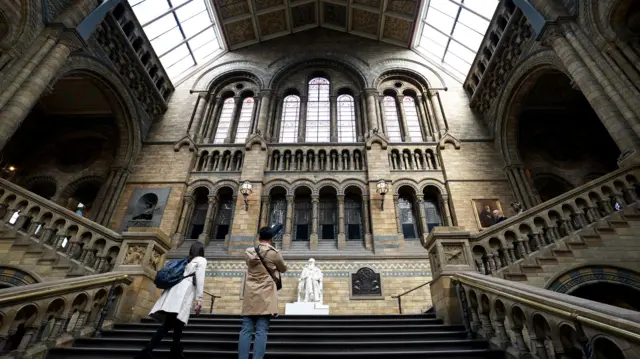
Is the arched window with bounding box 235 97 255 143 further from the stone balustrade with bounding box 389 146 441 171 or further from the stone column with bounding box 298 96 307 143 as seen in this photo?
the stone balustrade with bounding box 389 146 441 171

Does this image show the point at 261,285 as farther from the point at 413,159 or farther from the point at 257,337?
the point at 413,159

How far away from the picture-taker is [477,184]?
12820mm

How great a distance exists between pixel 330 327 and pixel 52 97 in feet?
58.4

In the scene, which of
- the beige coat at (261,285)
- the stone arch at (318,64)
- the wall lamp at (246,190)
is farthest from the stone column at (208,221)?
the beige coat at (261,285)

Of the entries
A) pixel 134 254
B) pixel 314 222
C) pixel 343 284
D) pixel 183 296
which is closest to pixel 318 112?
pixel 314 222

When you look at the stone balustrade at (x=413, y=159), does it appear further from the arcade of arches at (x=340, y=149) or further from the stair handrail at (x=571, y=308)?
the stair handrail at (x=571, y=308)

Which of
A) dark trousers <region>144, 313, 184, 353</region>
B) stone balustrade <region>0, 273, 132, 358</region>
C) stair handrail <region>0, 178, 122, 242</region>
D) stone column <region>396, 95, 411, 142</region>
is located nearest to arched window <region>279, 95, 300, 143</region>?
stone column <region>396, 95, 411, 142</region>

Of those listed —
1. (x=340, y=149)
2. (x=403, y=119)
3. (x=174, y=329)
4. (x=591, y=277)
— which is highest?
(x=403, y=119)

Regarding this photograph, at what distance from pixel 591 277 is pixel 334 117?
39.2ft

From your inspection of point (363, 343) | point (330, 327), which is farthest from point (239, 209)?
point (363, 343)

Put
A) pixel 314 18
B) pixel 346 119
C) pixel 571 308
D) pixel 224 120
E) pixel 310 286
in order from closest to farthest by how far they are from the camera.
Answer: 1. pixel 571 308
2. pixel 310 286
3. pixel 346 119
4. pixel 224 120
5. pixel 314 18

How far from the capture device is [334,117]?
15.7m

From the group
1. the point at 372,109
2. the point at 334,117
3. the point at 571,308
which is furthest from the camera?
the point at 334,117

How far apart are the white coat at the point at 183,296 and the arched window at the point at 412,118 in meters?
13.2
